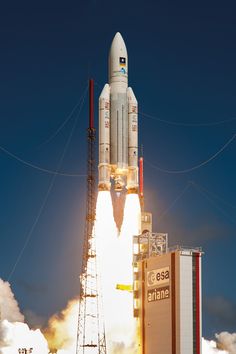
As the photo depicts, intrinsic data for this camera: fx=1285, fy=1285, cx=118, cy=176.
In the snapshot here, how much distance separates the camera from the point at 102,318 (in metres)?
146

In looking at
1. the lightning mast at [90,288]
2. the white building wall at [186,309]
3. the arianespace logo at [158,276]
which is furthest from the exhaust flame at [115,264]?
the white building wall at [186,309]

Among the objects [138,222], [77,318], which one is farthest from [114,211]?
[77,318]

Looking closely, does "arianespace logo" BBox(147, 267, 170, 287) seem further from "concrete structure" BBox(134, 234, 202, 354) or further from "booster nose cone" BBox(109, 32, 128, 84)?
"booster nose cone" BBox(109, 32, 128, 84)

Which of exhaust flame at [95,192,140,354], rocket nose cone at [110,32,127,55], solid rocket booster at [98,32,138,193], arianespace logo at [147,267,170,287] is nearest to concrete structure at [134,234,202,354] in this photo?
arianespace logo at [147,267,170,287]

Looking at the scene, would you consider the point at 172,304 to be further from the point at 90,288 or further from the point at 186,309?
the point at 90,288

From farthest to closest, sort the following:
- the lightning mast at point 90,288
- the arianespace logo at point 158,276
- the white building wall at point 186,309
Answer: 1. the lightning mast at point 90,288
2. the arianespace logo at point 158,276
3. the white building wall at point 186,309

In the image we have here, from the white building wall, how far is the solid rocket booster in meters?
16.0

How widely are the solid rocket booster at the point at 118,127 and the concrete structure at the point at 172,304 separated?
12.0 metres

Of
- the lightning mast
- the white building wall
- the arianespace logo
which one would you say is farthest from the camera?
the lightning mast

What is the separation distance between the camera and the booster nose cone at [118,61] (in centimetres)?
14588

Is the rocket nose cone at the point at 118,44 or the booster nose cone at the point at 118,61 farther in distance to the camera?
the rocket nose cone at the point at 118,44

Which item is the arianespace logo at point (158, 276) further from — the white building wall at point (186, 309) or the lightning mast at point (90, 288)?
the lightning mast at point (90, 288)

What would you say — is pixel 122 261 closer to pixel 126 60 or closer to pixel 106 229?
pixel 106 229

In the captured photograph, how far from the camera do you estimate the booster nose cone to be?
14588cm
